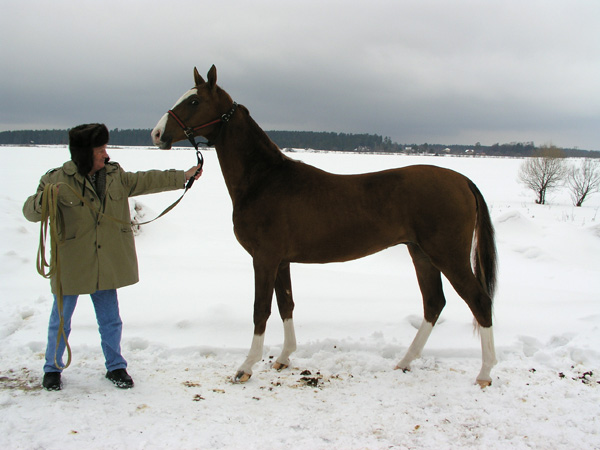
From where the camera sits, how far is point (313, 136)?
85.6 meters

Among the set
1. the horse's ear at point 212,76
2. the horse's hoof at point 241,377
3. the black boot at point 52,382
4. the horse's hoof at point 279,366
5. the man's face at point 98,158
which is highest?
the horse's ear at point 212,76

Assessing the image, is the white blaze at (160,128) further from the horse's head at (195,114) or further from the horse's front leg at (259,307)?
the horse's front leg at (259,307)

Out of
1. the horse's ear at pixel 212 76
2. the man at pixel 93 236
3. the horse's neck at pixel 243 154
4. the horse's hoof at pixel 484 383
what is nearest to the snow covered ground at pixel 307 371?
the horse's hoof at pixel 484 383

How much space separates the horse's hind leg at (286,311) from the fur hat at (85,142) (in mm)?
1745

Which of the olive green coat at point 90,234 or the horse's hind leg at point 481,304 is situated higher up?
the olive green coat at point 90,234

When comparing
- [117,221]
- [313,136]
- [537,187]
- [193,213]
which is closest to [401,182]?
[117,221]

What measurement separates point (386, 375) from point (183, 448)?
70.3 inches

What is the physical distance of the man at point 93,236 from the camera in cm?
300

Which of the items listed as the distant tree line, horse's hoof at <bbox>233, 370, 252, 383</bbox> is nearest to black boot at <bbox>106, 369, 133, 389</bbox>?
horse's hoof at <bbox>233, 370, 252, 383</bbox>

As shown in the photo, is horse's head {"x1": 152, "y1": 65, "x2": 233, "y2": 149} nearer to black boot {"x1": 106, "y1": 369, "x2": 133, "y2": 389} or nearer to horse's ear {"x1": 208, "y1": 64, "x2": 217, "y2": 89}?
horse's ear {"x1": 208, "y1": 64, "x2": 217, "y2": 89}

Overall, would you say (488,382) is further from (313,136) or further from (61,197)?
(313,136)

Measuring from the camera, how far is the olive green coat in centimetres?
301

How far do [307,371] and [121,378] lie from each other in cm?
149

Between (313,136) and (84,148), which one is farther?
(313,136)
